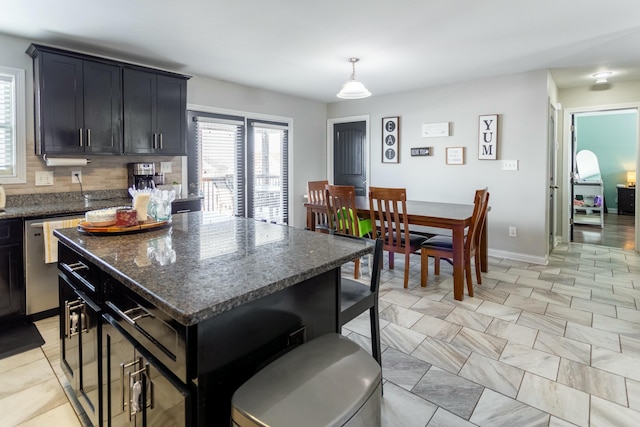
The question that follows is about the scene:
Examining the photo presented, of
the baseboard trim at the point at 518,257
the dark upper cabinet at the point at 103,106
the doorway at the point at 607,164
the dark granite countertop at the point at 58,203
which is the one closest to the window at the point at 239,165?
the dark upper cabinet at the point at 103,106

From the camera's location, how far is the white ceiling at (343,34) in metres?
2.55

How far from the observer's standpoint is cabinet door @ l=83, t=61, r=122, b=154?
3.16 m

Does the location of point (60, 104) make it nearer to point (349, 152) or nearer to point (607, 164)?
point (349, 152)

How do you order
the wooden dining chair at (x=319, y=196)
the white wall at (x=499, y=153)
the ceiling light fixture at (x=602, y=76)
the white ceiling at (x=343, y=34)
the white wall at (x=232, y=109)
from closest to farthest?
the white ceiling at (x=343, y=34) → the white wall at (x=232, y=109) → the wooden dining chair at (x=319, y=196) → the white wall at (x=499, y=153) → the ceiling light fixture at (x=602, y=76)

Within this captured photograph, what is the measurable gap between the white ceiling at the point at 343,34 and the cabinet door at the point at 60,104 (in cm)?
28

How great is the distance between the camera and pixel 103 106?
3248mm

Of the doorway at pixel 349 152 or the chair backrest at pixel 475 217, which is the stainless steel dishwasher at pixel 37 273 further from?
the doorway at pixel 349 152

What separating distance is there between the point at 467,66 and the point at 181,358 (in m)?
4.25

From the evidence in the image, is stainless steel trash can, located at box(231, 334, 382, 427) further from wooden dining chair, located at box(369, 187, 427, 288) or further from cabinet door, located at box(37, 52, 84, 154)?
cabinet door, located at box(37, 52, 84, 154)

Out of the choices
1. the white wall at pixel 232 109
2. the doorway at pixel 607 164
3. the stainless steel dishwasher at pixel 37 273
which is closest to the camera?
the stainless steel dishwasher at pixel 37 273

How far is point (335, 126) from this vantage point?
6.20 m

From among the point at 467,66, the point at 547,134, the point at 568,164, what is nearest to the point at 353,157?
the point at 467,66

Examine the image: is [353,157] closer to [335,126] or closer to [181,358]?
[335,126]

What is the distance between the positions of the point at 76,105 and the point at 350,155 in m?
3.94
